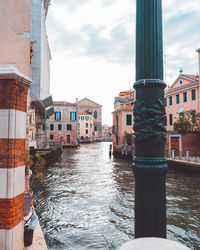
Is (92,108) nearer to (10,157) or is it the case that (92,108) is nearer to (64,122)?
(64,122)

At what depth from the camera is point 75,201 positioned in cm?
922

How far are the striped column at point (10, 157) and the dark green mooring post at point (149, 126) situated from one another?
6.10 feet

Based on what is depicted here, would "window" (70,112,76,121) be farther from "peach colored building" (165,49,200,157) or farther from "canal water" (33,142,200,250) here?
"canal water" (33,142,200,250)

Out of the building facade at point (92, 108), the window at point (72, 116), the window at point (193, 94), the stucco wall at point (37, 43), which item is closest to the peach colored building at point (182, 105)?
the window at point (193, 94)

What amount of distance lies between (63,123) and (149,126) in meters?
47.8

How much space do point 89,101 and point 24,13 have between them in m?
70.6

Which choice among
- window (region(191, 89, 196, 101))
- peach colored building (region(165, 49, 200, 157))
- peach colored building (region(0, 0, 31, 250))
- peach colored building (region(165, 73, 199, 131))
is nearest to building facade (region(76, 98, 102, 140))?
peach colored building (region(165, 73, 199, 131))

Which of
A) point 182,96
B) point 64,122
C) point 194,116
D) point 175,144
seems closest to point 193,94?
point 182,96

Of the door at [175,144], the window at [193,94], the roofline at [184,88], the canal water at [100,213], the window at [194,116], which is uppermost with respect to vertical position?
the roofline at [184,88]

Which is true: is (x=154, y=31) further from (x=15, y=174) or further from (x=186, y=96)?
(x=186, y=96)

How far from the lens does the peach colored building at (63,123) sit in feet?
158

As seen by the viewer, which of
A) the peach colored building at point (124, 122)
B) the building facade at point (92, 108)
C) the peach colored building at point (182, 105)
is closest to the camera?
the peach colored building at point (182, 105)

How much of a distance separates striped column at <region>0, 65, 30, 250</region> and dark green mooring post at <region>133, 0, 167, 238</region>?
6.10ft

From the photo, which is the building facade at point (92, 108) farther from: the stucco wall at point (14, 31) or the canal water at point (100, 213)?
the stucco wall at point (14, 31)
